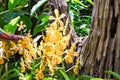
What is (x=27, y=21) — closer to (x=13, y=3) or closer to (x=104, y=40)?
(x=13, y=3)

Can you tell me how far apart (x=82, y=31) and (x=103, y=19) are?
26.3 inches

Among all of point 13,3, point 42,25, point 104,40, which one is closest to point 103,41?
point 104,40

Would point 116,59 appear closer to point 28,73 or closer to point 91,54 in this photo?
point 91,54

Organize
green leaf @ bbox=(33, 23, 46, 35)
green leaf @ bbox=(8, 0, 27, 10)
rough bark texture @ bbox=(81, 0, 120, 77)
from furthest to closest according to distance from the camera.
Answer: green leaf @ bbox=(8, 0, 27, 10) < green leaf @ bbox=(33, 23, 46, 35) < rough bark texture @ bbox=(81, 0, 120, 77)

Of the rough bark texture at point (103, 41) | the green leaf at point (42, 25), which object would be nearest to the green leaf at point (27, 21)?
the green leaf at point (42, 25)

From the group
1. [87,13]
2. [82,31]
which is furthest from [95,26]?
[87,13]

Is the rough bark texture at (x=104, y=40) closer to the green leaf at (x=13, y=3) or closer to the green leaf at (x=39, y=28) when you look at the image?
the green leaf at (x=39, y=28)

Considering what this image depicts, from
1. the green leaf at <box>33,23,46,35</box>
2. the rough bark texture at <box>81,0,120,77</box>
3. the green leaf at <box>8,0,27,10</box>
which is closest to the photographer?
the rough bark texture at <box>81,0,120,77</box>

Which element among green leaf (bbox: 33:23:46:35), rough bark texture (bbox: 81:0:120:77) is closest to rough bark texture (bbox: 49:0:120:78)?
rough bark texture (bbox: 81:0:120:77)

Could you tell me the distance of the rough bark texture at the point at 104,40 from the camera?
937 mm

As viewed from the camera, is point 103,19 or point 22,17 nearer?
point 103,19

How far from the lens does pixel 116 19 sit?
0.94 meters

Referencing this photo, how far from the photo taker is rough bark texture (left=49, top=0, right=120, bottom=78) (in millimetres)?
938

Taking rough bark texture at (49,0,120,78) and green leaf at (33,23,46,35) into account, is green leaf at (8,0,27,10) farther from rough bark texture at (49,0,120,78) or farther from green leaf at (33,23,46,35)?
rough bark texture at (49,0,120,78)
